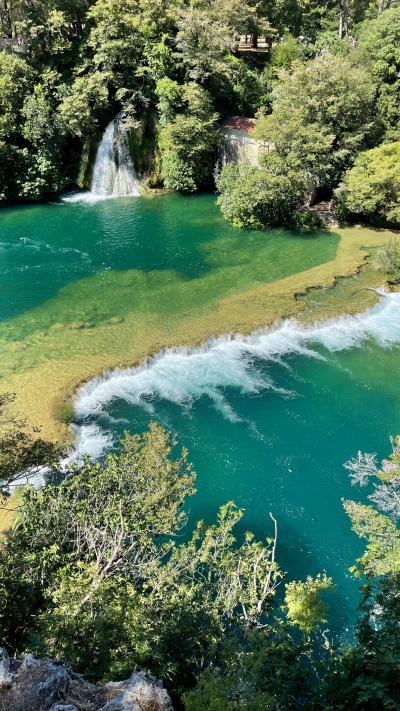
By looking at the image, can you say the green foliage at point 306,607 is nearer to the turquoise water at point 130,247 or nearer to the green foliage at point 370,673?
the green foliage at point 370,673

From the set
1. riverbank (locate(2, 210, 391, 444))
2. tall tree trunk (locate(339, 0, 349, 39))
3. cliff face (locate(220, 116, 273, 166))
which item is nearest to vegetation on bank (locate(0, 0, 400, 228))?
cliff face (locate(220, 116, 273, 166))

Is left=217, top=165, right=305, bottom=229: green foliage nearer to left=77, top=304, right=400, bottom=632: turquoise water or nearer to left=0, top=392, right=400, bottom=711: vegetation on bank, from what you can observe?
left=77, top=304, right=400, bottom=632: turquoise water

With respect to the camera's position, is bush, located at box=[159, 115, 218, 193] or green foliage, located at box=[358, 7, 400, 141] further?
bush, located at box=[159, 115, 218, 193]

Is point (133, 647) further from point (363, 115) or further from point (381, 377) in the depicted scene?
point (363, 115)

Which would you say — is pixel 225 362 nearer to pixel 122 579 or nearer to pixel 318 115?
pixel 122 579

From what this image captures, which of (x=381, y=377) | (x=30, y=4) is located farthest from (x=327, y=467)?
(x=30, y=4)

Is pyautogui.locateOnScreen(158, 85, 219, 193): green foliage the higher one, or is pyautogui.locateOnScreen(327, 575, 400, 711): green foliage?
pyautogui.locateOnScreen(158, 85, 219, 193): green foliage
